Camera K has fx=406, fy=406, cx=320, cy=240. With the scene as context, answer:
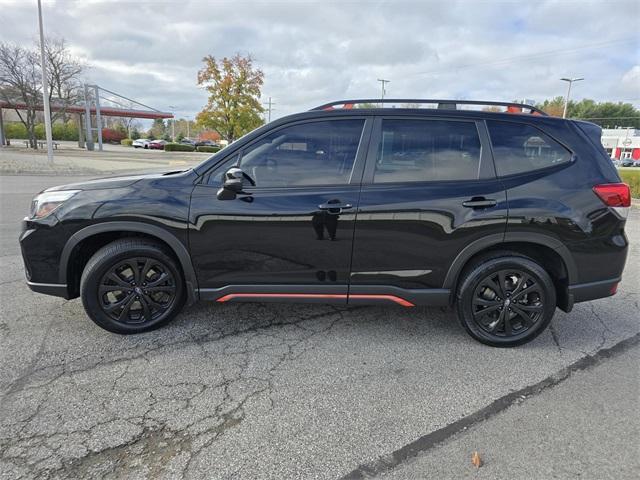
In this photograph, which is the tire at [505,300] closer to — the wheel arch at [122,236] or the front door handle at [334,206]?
the front door handle at [334,206]

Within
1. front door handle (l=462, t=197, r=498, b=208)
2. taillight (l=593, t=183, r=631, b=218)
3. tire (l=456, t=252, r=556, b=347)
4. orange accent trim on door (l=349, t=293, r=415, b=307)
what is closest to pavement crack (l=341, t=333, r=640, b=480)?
tire (l=456, t=252, r=556, b=347)

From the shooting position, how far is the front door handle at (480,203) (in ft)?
10.3

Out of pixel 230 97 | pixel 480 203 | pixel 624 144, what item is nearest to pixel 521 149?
pixel 480 203

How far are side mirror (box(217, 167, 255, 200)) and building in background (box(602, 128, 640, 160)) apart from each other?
8202 centimetres

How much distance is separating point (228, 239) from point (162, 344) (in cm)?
100

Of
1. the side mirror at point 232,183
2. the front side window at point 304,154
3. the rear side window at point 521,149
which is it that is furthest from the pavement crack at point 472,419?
the side mirror at point 232,183

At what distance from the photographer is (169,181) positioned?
3.23m

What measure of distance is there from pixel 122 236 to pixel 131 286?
0.42m

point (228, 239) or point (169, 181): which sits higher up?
point (169, 181)

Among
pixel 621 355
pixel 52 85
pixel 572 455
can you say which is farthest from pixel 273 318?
pixel 52 85

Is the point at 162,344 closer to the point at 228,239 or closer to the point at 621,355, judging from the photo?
the point at 228,239

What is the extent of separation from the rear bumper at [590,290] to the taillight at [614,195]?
1.90 ft

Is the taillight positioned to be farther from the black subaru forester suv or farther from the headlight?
the headlight

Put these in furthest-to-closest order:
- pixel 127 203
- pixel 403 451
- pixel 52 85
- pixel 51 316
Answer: pixel 52 85 < pixel 51 316 < pixel 127 203 < pixel 403 451
